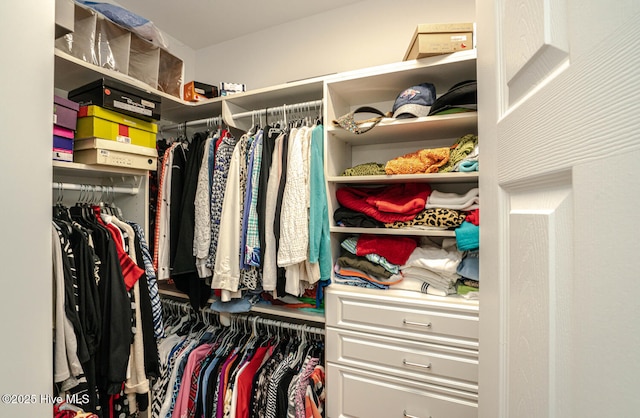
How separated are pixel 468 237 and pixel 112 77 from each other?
175cm

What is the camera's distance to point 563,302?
28cm

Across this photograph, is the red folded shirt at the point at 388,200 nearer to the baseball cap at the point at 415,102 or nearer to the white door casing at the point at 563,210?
the baseball cap at the point at 415,102

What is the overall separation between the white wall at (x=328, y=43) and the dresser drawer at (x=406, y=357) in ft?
5.10

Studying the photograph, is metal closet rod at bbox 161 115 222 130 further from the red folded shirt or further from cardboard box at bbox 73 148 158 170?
the red folded shirt

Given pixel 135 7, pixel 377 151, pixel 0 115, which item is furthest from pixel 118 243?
pixel 135 7

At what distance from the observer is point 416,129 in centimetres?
137

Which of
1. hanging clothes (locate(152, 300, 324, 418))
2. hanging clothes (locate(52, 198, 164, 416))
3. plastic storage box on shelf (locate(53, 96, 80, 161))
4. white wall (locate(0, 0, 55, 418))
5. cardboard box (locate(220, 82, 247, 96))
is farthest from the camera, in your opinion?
cardboard box (locate(220, 82, 247, 96))

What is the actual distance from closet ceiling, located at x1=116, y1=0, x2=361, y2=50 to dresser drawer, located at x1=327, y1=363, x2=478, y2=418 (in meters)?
2.11

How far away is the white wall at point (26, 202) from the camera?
0.64 m

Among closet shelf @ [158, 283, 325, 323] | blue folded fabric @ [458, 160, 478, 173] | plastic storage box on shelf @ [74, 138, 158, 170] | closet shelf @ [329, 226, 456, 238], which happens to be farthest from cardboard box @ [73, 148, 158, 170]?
blue folded fabric @ [458, 160, 478, 173]

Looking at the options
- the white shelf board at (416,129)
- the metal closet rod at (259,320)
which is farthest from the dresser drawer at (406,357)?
the white shelf board at (416,129)

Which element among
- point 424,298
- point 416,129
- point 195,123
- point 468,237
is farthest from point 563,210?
point 195,123

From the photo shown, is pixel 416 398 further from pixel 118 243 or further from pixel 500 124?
pixel 118 243

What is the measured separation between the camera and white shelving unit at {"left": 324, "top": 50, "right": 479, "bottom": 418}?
1.15 metres
